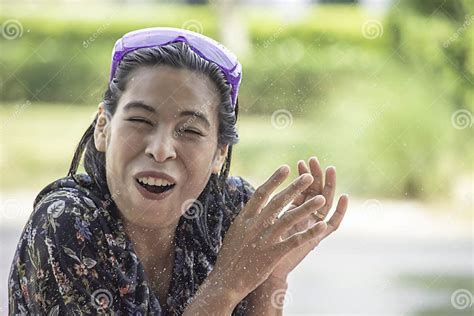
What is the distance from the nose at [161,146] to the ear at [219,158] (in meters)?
0.15

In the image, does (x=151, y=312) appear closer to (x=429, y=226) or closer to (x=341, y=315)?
(x=341, y=315)

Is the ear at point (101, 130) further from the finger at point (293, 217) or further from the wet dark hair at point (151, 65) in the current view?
the finger at point (293, 217)

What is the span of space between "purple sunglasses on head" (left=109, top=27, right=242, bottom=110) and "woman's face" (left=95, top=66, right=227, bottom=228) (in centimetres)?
4

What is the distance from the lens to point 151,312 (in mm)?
1663

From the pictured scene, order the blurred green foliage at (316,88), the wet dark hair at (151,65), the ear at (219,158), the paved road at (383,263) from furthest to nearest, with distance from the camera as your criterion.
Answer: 1. the blurred green foliage at (316,88)
2. the paved road at (383,263)
3. the ear at (219,158)
4. the wet dark hair at (151,65)

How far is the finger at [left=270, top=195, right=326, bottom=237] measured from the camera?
155 centimetres

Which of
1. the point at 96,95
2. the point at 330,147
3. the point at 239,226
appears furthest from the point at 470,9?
the point at 239,226

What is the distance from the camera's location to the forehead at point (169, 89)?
162 cm

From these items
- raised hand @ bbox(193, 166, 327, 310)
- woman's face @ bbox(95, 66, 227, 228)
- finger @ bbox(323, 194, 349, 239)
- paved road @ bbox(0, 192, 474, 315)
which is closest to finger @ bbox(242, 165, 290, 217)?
raised hand @ bbox(193, 166, 327, 310)

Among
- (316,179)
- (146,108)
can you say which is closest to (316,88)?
→ (316,179)

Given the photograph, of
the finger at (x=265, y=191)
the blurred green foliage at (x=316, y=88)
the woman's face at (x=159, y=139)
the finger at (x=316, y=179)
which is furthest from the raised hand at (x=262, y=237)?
the blurred green foliage at (x=316, y=88)

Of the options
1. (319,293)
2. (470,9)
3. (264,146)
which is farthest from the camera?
(264,146)

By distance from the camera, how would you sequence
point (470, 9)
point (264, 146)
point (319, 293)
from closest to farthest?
point (319, 293) → point (470, 9) → point (264, 146)

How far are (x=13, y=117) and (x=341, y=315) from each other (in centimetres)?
648
